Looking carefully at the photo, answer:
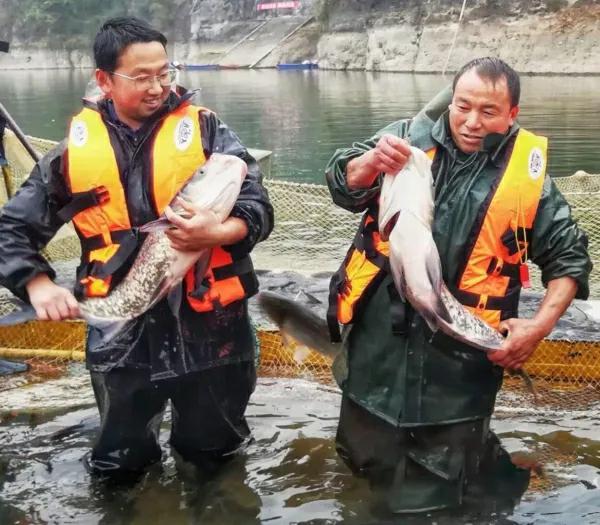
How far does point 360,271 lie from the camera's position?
3879 millimetres

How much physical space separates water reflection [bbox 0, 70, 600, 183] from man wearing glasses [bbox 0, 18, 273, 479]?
13737 mm

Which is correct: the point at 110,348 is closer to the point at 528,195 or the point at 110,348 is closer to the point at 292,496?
the point at 292,496

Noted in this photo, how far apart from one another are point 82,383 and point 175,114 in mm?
2928

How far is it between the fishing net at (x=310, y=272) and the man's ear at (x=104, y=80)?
2.26 m

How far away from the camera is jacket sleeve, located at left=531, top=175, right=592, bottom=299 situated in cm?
362

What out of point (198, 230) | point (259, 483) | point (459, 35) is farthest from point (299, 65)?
point (198, 230)

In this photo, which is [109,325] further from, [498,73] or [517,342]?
[498,73]

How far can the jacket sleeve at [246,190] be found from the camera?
3.79 meters

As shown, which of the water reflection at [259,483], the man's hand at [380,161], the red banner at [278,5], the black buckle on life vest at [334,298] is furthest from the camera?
the red banner at [278,5]

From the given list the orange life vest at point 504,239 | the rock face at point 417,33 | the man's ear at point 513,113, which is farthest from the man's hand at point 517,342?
the rock face at point 417,33

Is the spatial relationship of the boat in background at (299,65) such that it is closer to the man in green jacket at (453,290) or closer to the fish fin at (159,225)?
the man in green jacket at (453,290)

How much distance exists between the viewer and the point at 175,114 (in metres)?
3.89

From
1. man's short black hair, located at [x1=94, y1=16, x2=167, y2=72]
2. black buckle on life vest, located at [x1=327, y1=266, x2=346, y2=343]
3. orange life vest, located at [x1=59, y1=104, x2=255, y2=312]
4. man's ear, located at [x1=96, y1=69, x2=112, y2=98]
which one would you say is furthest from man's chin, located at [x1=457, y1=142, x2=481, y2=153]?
man's ear, located at [x1=96, y1=69, x2=112, y2=98]

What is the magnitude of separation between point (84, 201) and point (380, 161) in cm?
135
